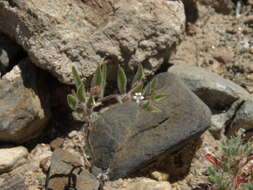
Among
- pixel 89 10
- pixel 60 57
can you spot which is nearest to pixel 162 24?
pixel 89 10

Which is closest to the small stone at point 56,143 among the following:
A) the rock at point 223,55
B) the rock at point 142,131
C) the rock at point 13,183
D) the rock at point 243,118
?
the rock at point 142,131

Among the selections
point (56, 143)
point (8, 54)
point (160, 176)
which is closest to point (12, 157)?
point (56, 143)

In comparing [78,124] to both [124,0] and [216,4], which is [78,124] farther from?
[216,4]

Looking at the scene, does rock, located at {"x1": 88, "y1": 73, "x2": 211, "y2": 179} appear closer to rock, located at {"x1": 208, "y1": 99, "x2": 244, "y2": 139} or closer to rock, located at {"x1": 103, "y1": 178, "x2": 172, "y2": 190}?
rock, located at {"x1": 103, "y1": 178, "x2": 172, "y2": 190}

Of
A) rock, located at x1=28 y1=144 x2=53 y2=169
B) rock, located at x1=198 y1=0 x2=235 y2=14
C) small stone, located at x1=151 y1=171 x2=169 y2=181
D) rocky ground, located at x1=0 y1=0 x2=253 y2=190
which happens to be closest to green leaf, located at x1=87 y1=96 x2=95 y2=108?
rocky ground, located at x1=0 y1=0 x2=253 y2=190

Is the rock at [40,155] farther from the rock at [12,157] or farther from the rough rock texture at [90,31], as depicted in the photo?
the rough rock texture at [90,31]

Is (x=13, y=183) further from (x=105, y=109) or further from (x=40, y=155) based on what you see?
(x=105, y=109)

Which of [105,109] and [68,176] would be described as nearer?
[68,176]
